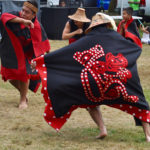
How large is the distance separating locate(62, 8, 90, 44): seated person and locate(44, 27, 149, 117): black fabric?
3.01 feet

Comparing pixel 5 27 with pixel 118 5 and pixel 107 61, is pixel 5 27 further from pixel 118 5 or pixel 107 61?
pixel 118 5

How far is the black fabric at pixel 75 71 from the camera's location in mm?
5426

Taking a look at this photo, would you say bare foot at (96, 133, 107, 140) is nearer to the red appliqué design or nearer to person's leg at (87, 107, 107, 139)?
person's leg at (87, 107, 107, 139)

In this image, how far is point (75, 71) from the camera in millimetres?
5434

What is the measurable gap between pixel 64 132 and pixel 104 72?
1.16m

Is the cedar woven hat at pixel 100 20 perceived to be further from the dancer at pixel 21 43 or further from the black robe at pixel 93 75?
the dancer at pixel 21 43

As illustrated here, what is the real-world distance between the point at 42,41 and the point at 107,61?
2203mm

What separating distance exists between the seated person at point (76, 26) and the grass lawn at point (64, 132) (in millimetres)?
1131

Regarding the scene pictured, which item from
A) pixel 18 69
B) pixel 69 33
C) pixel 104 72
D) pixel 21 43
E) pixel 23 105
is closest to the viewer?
pixel 104 72

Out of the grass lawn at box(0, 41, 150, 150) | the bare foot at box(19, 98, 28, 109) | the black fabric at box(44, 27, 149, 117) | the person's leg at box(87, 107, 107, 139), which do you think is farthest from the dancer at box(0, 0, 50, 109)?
the person's leg at box(87, 107, 107, 139)

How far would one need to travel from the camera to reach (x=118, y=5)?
2323 cm

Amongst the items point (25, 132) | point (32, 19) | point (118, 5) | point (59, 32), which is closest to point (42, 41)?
point (32, 19)

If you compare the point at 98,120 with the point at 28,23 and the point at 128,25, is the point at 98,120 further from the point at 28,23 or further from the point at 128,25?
the point at 128,25

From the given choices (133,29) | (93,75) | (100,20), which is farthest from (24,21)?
(133,29)
